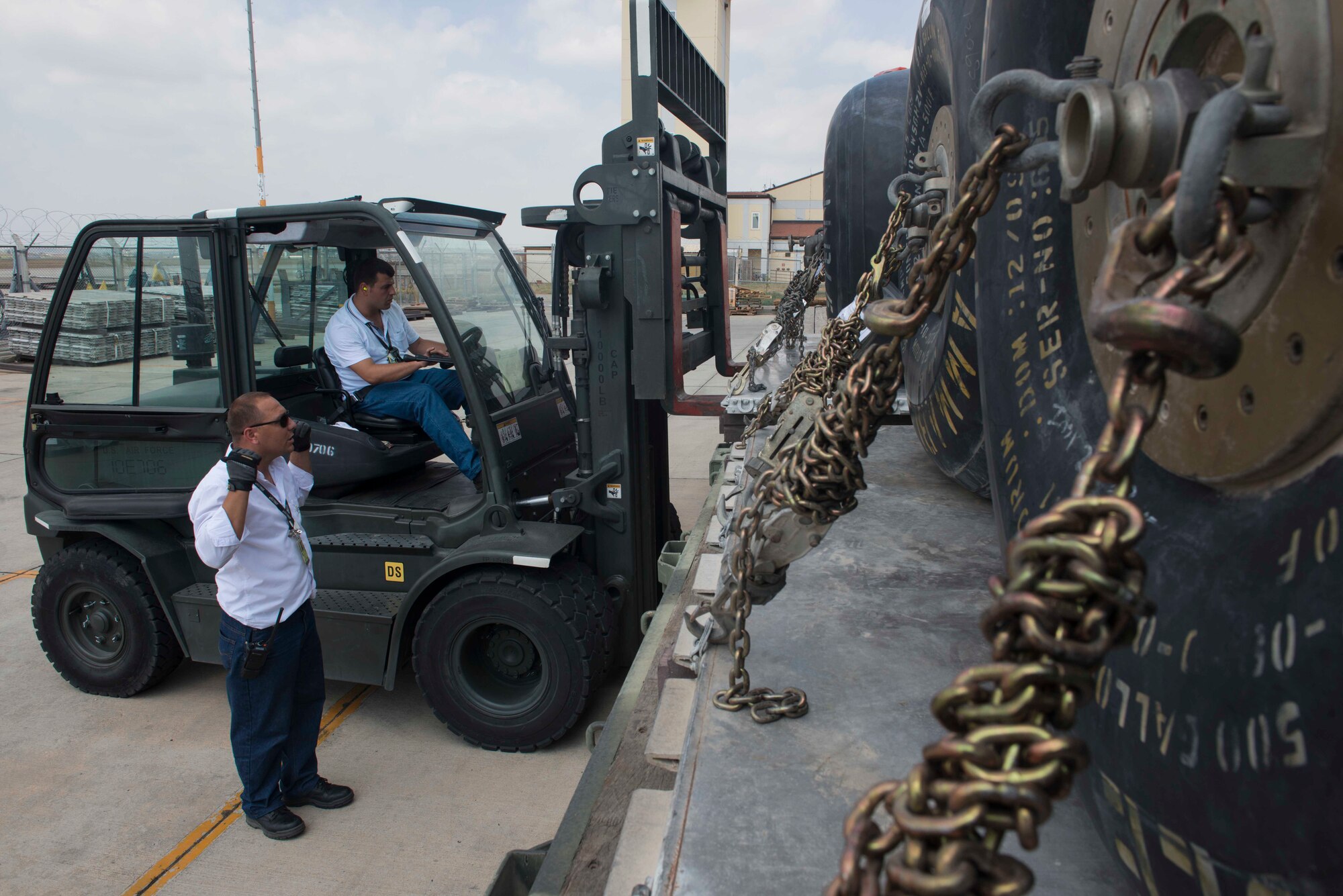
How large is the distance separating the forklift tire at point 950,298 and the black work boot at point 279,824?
278 cm

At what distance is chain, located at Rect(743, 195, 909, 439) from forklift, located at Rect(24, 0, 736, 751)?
127 cm

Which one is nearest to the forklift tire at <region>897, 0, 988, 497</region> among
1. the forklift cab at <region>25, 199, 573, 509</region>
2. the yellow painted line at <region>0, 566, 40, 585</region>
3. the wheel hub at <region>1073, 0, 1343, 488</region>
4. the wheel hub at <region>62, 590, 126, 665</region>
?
the wheel hub at <region>1073, 0, 1343, 488</region>

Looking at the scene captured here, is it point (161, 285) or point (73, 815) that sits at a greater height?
point (161, 285)

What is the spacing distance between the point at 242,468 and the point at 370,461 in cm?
109

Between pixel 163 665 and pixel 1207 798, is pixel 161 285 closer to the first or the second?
pixel 163 665

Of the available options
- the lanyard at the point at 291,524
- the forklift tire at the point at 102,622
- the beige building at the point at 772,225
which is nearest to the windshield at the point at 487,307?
the lanyard at the point at 291,524

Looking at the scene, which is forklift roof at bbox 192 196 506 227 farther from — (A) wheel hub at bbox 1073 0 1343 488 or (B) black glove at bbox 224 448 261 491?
(A) wheel hub at bbox 1073 0 1343 488

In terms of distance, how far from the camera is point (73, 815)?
12.2ft

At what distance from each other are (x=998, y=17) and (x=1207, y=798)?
3.63 ft

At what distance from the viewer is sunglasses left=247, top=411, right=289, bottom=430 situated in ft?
10.6

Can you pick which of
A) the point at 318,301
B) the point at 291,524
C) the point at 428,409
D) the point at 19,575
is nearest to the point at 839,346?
the point at 291,524

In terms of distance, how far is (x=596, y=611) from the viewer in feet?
13.2

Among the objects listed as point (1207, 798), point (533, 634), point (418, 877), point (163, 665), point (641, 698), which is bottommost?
point (418, 877)

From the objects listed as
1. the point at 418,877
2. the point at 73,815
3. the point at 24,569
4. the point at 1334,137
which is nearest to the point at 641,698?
the point at 418,877
